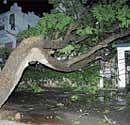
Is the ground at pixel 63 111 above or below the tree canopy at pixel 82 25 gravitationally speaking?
below

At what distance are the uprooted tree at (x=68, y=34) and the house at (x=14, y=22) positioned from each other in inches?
72.0

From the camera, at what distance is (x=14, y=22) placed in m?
12.5

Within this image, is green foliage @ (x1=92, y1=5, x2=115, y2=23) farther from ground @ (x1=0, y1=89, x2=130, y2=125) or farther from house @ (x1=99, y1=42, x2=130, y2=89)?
ground @ (x1=0, y1=89, x2=130, y2=125)

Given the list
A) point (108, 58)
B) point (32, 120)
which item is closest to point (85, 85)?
point (108, 58)

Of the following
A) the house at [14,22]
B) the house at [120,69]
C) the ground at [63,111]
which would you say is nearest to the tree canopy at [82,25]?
the house at [120,69]

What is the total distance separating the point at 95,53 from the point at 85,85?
4.07 ft

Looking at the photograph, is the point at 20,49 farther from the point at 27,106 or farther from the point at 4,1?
the point at 4,1

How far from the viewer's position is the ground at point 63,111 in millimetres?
7496

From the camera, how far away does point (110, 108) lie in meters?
8.50

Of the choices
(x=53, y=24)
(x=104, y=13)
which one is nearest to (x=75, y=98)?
(x=53, y=24)

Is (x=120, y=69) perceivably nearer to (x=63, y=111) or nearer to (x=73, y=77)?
(x=73, y=77)

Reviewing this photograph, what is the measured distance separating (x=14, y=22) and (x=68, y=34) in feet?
11.9

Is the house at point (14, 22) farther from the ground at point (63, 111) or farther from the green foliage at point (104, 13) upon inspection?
the green foliage at point (104, 13)

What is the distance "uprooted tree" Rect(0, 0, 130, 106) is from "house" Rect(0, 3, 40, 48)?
1.83 metres
